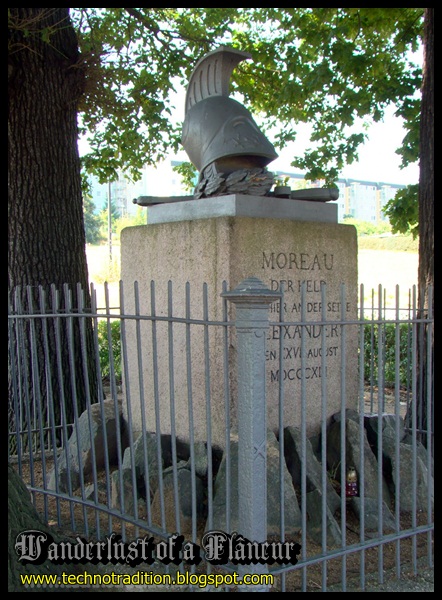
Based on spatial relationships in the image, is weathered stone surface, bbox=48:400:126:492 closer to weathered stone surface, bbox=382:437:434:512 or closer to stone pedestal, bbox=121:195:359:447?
stone pedestal, bbox=121:195:359:447

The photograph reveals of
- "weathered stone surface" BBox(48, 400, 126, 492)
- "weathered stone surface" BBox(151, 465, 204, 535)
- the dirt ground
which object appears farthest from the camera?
"weathered stone surface" BBox(48, 400, 126, 492)

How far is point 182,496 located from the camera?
169 inches

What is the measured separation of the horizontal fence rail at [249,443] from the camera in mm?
3377

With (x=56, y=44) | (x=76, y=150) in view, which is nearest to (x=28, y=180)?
(x=76, y=150)

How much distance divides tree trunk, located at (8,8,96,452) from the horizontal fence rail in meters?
1.51

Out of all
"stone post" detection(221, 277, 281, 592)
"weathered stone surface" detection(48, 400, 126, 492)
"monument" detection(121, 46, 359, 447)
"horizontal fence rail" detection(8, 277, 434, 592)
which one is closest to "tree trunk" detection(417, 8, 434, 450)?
"horizontal fence rail" detection(8, 277, 434, 592)

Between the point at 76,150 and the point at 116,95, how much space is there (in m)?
2.17

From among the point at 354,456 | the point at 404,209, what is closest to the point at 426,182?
the point at 404,209

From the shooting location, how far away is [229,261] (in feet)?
14.9

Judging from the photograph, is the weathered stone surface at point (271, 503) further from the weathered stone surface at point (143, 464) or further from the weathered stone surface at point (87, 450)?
the weathered stone surface at point (87, 450)

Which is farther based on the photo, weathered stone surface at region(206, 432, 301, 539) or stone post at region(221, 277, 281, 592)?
weathered stone surface at region(206, 432, 301, 539)

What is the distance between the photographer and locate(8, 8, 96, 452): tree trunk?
22.4ft
